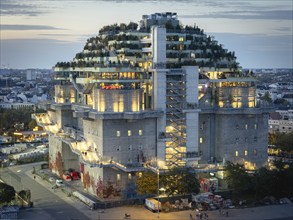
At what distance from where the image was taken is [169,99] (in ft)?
229

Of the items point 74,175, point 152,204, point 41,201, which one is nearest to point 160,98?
point 152,204

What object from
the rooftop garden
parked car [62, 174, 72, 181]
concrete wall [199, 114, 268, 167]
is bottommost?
parked car [62, 174, 72, 181]

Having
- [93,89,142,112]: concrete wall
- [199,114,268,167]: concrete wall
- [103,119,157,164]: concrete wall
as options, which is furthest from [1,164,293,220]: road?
[93,89,142,112]: concrete wall

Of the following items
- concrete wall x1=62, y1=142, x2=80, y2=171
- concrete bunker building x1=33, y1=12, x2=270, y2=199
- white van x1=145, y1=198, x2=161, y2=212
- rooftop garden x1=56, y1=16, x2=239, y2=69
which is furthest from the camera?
concrete wall x1=62, y1=142, x2=80, y2=171

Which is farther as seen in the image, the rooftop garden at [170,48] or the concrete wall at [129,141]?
the rooftop garden at [170,48]

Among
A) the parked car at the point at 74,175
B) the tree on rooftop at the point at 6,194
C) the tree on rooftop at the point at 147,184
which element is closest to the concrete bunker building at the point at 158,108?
the tree on rooftop at the point at 147,184

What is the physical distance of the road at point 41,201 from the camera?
60.4m

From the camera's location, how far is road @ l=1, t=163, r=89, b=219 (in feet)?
198

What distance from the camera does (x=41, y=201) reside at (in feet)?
219

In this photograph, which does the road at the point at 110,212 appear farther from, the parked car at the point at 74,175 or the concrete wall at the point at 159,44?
the concrete wall at the point at 159,44

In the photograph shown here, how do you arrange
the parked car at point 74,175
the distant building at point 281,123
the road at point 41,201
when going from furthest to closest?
the distant building at point 281,123, the parked car at point 74,175, the road at point 41,201

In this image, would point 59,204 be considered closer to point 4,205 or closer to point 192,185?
point 4,205

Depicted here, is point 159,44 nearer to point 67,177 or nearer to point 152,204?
point 152,204

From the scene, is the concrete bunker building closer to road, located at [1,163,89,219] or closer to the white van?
the white van
